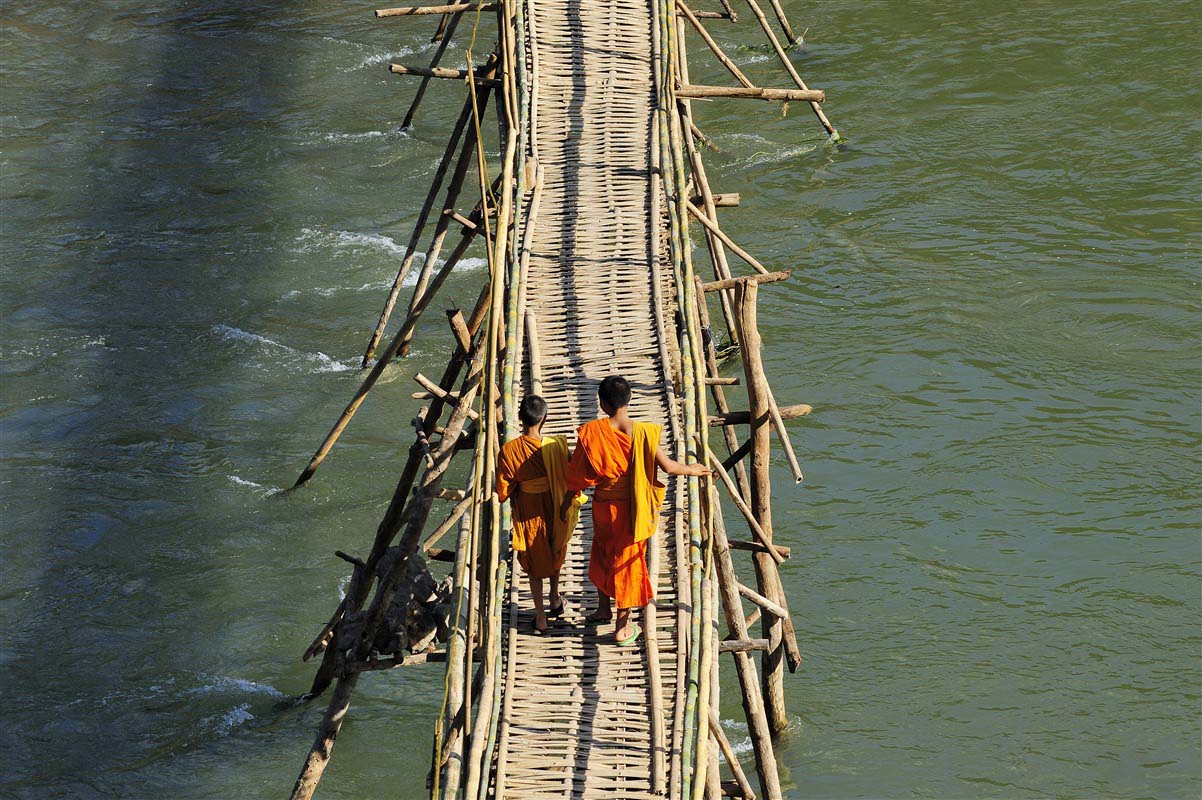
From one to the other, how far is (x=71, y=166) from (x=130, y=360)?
182 inches

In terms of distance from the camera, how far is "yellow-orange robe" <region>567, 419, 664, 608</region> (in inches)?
257

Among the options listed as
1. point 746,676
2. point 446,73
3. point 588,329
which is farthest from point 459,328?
point 446,73

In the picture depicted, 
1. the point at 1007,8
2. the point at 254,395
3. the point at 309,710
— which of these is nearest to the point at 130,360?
the point at 254,395

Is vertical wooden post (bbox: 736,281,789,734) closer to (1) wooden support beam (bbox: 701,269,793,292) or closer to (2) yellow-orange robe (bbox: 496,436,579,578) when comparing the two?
(1) wooden support beam (bbox: 701,269,793,292)

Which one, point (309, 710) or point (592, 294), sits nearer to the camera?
point (592, 294)

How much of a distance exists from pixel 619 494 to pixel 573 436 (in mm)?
848

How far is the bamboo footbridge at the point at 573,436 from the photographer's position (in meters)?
6.13

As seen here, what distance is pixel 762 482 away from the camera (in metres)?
7.96

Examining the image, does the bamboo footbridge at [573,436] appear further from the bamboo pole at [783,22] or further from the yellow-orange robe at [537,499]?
the bamboo pole at [783,22]

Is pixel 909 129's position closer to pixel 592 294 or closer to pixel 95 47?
pixel 592 294

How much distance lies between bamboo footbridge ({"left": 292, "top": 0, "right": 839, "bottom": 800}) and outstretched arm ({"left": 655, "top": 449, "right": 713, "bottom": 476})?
0.21m

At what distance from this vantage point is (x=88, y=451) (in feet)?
39.3

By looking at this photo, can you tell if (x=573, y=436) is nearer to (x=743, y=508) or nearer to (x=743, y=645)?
(x=743, y=508)

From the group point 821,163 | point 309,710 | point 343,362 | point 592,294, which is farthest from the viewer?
point 821,163
